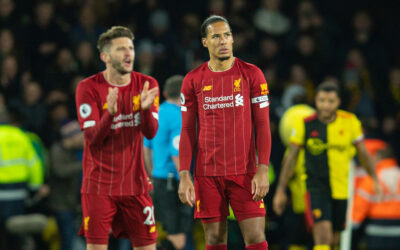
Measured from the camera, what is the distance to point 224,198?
217 inches

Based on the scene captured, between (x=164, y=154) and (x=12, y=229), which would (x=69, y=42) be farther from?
(x=164, y=154)

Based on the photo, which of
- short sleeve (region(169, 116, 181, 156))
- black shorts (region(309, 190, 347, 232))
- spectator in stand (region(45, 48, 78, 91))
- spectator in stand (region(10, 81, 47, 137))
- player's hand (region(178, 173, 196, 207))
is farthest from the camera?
spectator in stand (region(45, 48, 78, 91))

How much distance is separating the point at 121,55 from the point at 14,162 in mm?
4010

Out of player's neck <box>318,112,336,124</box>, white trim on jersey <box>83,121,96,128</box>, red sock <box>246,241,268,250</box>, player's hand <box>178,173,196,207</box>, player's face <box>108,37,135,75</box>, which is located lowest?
red sock <box>246,241,268,250</box>

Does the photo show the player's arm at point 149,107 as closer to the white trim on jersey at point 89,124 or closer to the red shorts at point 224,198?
the white trim on jersey at point 89,124

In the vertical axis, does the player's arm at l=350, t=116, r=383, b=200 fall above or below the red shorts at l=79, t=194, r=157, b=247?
above

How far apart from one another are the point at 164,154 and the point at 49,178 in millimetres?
2824

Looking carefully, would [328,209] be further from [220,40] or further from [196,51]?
[196,51]

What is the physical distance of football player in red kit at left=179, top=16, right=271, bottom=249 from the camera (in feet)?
17.8

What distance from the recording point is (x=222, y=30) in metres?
5.42

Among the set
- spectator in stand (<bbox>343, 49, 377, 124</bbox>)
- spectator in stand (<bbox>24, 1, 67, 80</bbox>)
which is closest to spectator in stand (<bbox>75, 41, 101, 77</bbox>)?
spectator in stand (<bbox>24, 1, 67, 80</bbox>)

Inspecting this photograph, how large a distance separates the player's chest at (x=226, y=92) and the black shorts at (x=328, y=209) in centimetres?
254

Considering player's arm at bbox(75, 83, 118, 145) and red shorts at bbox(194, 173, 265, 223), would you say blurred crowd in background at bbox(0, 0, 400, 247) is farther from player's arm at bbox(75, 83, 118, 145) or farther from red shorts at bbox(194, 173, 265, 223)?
red shorts at bbox(194, 173, 265, 223)

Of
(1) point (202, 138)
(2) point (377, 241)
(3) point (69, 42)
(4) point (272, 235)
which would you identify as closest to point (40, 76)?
(3) point (69, 42)
